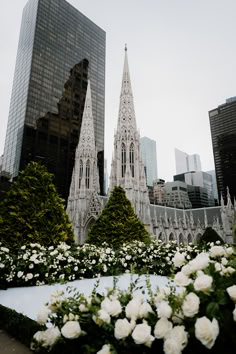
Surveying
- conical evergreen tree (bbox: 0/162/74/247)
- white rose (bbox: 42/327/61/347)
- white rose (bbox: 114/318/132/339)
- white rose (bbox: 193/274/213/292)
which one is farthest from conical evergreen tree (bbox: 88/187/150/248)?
white rose (bbox: 193/274/213/292)

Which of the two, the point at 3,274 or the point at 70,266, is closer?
the point at 3,274

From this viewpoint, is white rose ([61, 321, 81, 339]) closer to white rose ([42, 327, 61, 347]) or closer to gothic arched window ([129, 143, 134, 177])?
white rose ([42, 327, 61, 347])

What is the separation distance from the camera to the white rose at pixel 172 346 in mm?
1774

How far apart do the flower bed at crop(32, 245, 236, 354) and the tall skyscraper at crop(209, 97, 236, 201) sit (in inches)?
4651

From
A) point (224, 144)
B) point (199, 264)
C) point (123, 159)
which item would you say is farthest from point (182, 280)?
point (224, 144)

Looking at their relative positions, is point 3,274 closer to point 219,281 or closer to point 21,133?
point 219,281

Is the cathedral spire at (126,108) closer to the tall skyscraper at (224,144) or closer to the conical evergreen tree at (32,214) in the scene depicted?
the conical evergreen tree at (32,214)

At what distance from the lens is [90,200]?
161 ft

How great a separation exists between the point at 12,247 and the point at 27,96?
78749 mm

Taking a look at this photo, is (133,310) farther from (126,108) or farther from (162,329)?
(126,108)

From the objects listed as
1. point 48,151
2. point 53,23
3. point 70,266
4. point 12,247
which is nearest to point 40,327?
point 70,266

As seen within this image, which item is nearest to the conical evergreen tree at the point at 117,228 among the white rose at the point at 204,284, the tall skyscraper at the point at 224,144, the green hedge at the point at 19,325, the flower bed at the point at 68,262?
the flower bed at the point at 68,262

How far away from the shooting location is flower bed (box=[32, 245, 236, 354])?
187 cm

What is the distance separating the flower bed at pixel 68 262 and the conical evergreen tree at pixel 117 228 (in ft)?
14.8
